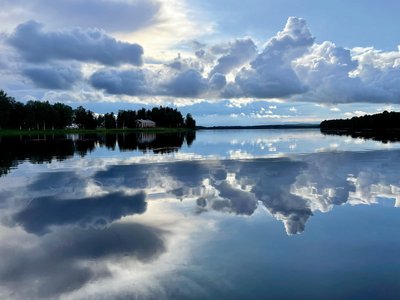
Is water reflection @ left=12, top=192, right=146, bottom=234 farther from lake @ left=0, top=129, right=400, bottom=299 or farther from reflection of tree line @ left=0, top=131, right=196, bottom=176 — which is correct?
reflection of tree line @ left=0, top=131, right=196, bottom=176

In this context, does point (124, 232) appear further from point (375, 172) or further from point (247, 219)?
point (375, 172)

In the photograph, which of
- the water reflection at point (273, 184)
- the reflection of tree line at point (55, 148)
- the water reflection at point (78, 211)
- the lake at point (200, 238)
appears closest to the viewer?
the lake at point (200, 238)

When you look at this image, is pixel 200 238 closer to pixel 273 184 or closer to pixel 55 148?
pixel 273 184

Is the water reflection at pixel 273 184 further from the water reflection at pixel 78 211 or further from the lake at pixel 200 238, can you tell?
the water reflection at pixel 78 211

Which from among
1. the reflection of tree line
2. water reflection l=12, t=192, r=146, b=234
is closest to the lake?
water reflection l=12, t=192, r=146, b=234

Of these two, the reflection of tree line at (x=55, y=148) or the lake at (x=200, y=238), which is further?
the reflection of tree line at (x=55, y=148)

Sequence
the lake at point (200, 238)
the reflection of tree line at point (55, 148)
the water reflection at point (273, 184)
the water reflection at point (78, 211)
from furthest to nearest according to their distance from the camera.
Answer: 1. the reflection of tree line at point (55, 148)
2. the water reflection at point (273, 184)
3. the water reflection at point (78, 211)
4. the lake at point (200, 238)

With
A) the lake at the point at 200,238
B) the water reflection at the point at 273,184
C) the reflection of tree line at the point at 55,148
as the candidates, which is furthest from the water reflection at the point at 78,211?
the reflection of tree line at the point at 55,148

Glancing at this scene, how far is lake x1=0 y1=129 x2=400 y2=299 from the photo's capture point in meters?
10.1

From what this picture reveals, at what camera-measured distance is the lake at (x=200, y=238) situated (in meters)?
10.1

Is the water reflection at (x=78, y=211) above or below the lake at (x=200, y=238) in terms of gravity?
above

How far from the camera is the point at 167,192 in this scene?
23422 mm

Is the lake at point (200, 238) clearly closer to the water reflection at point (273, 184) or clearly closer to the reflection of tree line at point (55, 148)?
the water reflection at point (273, 184)

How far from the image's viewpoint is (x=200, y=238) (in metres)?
14.3
